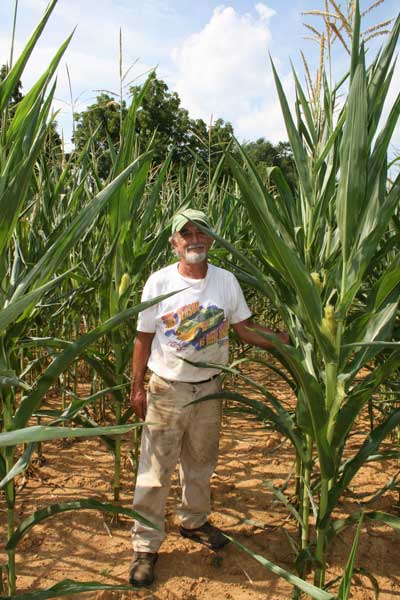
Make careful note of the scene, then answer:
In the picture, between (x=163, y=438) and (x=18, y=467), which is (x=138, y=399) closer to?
(x=163, y=438)

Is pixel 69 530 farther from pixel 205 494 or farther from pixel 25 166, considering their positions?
pixel 25 166

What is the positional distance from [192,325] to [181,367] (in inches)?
7.0

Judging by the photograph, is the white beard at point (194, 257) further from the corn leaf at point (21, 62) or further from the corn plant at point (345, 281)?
the corn leaf at point (21, 62)

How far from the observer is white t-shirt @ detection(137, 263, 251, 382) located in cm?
187

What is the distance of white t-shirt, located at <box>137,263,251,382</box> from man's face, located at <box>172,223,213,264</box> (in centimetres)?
10

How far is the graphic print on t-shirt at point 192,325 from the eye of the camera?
1862mm

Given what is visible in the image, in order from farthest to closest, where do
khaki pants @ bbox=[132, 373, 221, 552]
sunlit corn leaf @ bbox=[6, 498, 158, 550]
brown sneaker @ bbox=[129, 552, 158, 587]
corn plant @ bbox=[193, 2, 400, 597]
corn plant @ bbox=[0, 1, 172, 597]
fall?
khaki pants @ bbox=[132, 373, 221, 552] → brown sneaker @ bbox=[129, 552, 158, 587] → sunlit corn leaf @ bbox=[6, 498, 158, 550] → corn plant @ bbox=[193, 2, 400, 597] → corn plant @ bbox=[0, 1, 172, 597]

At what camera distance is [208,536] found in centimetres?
203

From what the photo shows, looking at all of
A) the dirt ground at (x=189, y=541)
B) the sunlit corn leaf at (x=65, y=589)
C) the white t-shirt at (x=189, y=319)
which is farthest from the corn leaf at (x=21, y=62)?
the dirt ground at (x=189, y=541)

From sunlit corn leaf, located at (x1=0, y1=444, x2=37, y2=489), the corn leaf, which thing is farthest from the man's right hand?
the corn leaf

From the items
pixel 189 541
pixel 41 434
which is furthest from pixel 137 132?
pixel 41 434

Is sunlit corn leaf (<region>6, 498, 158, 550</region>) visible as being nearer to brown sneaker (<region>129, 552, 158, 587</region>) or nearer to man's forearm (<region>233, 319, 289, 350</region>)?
brown sneaker (<region>129, 552, 158, 587</region>)

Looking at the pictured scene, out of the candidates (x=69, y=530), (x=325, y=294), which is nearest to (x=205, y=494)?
(x=69, y=530)

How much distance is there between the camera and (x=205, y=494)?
2.05 m
